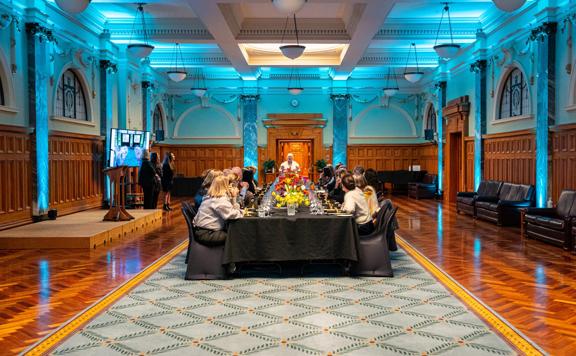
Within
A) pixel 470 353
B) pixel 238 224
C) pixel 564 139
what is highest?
pixel 564 139

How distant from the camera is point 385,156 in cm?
2211

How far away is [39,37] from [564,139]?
386 inches

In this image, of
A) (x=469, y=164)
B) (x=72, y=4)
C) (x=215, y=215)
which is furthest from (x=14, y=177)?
(x=469, y=164)

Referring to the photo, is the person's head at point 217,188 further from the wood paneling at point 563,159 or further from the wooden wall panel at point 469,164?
the wooden wall panel at point 469,164

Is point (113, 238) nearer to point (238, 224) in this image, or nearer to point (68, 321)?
point (238, 224)

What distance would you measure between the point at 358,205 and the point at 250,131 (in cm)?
1557

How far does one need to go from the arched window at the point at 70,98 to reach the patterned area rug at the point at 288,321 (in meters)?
7.25

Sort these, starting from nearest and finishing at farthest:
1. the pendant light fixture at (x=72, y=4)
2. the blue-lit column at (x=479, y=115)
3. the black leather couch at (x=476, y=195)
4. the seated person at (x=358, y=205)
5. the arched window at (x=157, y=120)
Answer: the seated person at (x=358, y=205), the pendant light fixture at (x=72, y=4), the black leather couch at (x=476, y=195), the blue-lit column at (x=479, y=115), the arched window at (x=157, y=120)

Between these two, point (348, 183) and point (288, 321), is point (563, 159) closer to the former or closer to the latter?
point (348, 183)

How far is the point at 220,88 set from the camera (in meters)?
21.6

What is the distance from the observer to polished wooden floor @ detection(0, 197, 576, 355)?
453 centimetres

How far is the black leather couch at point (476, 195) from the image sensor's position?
41.3ft

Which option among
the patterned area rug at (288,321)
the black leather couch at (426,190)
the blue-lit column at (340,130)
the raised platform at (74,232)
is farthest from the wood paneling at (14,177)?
the blue-lit column at (340,130)

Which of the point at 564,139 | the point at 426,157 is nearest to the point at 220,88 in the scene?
the point at 426,157
